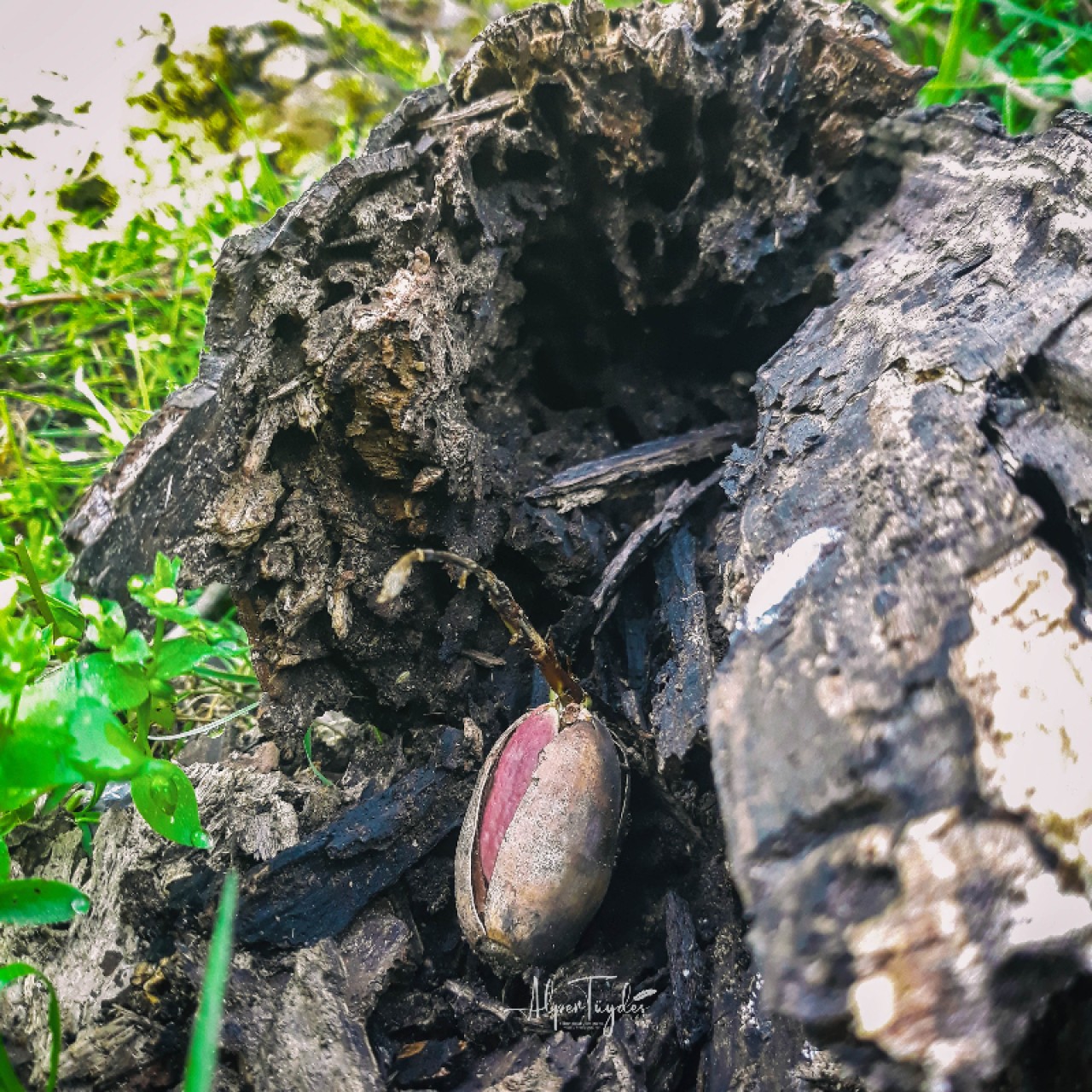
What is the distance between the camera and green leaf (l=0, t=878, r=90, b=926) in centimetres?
97

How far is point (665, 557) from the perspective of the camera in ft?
5.12

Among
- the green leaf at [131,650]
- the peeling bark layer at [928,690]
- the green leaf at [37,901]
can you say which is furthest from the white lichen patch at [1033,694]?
the green leaf at [37,901]

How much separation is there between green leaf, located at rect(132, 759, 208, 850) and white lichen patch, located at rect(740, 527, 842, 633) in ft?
2.70

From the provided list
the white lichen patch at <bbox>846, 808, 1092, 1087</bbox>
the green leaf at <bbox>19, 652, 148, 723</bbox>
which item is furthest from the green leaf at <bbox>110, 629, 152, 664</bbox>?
the white lichen patch at <bbox>846, 808, 1092, 1087</bbox>

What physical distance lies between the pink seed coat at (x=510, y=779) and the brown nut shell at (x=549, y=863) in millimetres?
16

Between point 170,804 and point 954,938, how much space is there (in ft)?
3.27

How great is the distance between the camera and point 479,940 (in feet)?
3.87

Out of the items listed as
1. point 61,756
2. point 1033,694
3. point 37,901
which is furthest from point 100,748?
point 1033,694

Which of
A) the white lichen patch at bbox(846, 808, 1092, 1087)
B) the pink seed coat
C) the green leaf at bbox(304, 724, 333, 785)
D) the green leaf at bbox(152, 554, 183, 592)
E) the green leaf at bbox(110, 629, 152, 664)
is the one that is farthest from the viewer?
the green leaf at bbox(304, 724, 333, 785)

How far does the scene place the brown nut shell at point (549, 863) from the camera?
3.81 ft

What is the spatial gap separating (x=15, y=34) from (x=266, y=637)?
7.46ft

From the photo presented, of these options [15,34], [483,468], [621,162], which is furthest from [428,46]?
[483,468]

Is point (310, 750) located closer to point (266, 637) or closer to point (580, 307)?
point (266, 637)

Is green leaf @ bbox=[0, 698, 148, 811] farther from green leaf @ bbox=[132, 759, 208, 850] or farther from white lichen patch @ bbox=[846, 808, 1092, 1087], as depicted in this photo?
white lichen patch @ bbox=[846, 808, 1092, 1087]
